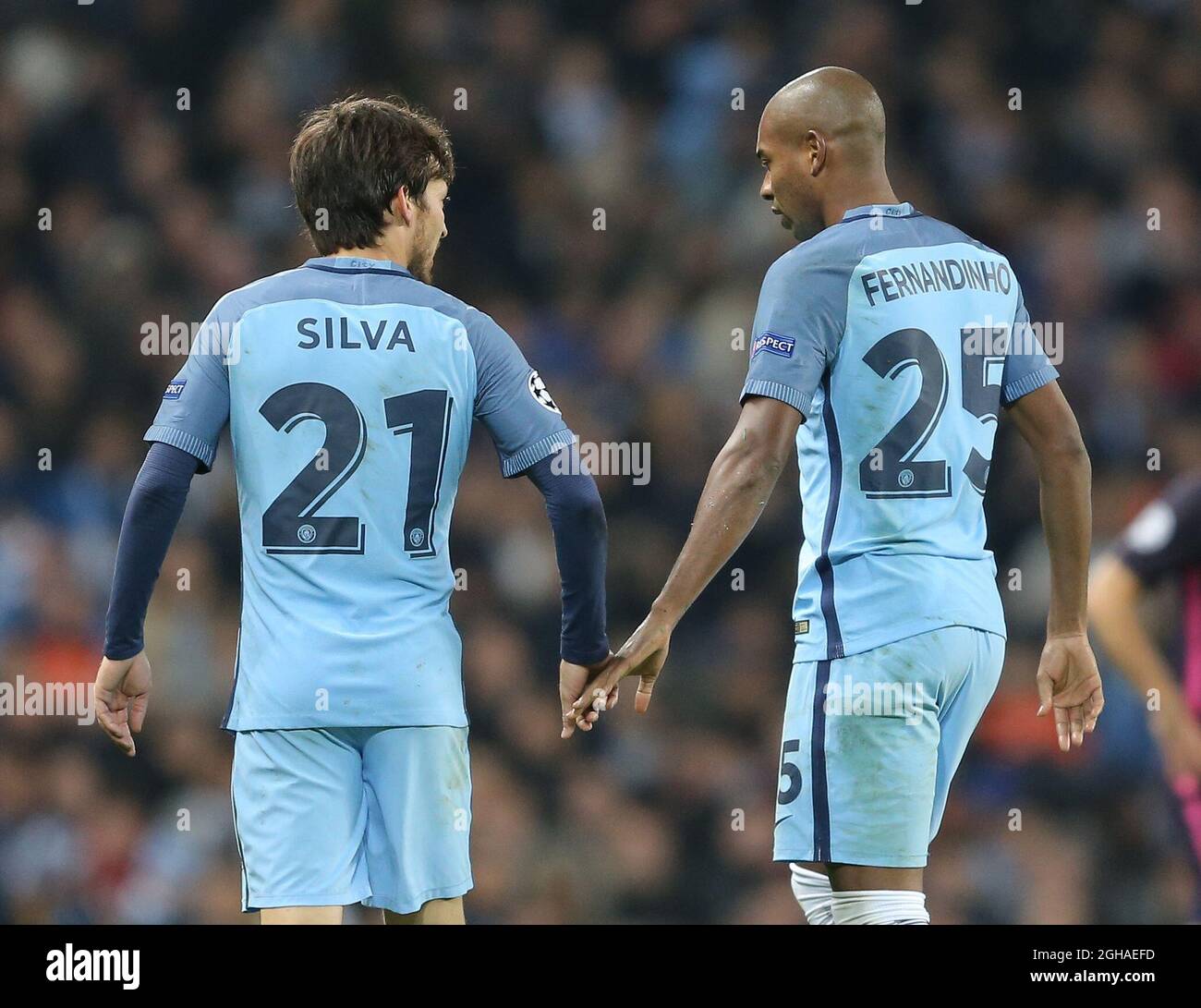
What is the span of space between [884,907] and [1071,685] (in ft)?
2.29

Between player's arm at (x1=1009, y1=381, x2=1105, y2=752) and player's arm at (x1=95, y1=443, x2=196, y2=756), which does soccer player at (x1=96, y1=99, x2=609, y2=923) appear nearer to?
player's arm at (x1=95, y1=443, x2=196, y2=756)

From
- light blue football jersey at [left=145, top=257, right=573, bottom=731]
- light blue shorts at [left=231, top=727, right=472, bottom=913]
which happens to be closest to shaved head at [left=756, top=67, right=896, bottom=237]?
light blue football jersey at [left=145, top=257, right=573, bottom=731]

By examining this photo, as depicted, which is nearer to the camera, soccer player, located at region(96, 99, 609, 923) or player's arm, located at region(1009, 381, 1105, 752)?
soccer player, located at region(96, 99, 609, 923)

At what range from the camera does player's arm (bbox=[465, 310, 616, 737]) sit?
334 centimetres

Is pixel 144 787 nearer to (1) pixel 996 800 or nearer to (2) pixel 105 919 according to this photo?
(2) pixel 105 919

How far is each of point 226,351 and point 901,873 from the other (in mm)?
1633

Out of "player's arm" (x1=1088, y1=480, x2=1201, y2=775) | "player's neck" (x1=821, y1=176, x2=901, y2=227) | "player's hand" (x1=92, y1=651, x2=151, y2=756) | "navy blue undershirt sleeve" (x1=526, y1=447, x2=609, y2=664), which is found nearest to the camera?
"player's hand" (x1=92, y1=651, x2=151, y2=756)

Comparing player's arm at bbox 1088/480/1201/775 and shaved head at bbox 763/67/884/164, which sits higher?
shaved head at bbox 763/67/884/164

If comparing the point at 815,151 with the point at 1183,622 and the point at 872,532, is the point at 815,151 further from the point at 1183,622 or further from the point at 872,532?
the point at 1183,622

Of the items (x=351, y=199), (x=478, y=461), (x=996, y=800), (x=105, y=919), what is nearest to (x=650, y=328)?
(x=478, y=461)

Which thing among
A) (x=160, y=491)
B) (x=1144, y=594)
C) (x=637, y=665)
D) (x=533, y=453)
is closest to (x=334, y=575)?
(x=160, y=491)

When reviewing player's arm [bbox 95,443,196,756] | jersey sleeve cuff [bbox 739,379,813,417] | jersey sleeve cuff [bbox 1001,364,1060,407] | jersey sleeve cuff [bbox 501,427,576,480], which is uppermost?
jersey sleeve cuff [bbox 1001,364,1060,407]

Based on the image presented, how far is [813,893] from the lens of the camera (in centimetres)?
340

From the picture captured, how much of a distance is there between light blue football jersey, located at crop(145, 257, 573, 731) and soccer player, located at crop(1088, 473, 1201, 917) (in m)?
1.66
